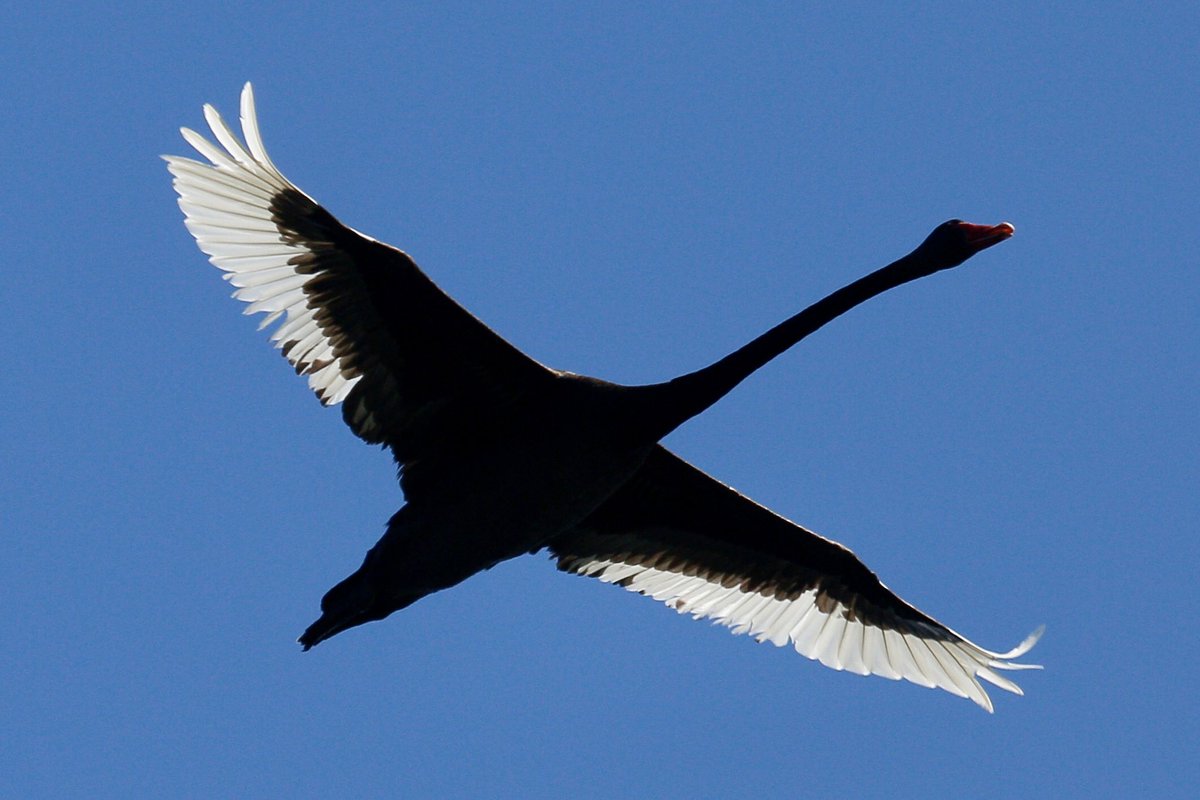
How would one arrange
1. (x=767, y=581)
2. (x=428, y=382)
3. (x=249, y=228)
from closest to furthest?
(x=249, y=228)
(x=428, y=382)
(x=767, y=581)

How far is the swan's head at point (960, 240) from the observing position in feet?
46.1

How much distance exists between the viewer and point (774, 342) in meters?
14.0

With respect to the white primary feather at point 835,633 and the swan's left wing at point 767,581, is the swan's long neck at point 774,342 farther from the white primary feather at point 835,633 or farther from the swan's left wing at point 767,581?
the white primary feather at point 835,633

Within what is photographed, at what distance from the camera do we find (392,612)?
47.9 ft

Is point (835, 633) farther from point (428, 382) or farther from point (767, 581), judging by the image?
point (428, 382)

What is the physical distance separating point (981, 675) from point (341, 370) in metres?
6.68

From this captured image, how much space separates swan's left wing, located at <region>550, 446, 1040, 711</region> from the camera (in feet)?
52.4

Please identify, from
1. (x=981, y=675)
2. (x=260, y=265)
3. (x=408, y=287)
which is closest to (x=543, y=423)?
(x=408, y=287)

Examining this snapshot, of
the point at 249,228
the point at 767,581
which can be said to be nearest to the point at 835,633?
the point at 767,581

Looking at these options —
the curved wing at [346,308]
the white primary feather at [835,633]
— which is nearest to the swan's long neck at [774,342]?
the curved wing at [346,308]

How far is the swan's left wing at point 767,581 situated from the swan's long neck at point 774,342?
6.88 ft

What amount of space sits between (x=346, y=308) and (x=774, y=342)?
→ 11.4 feet

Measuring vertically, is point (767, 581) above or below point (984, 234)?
below

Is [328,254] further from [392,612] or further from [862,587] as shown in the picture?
[862,587]
